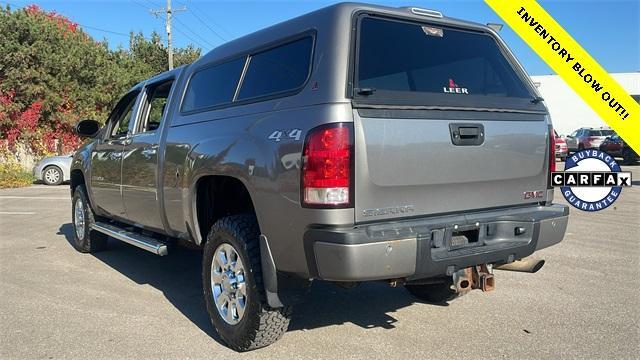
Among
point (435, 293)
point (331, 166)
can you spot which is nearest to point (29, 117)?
point (435, 293)

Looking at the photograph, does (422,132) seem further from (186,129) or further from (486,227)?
(186,129)

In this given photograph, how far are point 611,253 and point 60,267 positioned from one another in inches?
249

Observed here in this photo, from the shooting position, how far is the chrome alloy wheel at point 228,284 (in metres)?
3.56

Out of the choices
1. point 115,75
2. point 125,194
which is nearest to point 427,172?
point 125,194

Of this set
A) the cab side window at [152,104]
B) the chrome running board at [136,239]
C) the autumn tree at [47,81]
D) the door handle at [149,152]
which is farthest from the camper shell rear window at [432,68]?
the autumn tree at [47,81]

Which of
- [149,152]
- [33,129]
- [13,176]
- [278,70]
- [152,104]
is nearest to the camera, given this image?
[278,70]

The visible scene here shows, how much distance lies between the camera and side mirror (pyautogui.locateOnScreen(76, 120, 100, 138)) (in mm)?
6215

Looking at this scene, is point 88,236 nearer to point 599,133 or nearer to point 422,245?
Answer: point 422,245

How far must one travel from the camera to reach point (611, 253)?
625 cm

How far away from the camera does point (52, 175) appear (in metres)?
17.0

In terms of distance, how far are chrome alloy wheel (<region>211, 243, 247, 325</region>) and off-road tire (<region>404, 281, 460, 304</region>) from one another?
1.61m

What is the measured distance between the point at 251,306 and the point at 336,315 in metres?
1.07

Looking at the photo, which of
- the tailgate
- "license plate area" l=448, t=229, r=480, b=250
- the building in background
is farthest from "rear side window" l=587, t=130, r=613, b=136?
"license plate area" l=448, t=229, r=480, b=250

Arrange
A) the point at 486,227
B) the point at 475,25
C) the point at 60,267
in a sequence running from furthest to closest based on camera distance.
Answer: the point at 60,267, the point at 475,25, the point at 486,227
